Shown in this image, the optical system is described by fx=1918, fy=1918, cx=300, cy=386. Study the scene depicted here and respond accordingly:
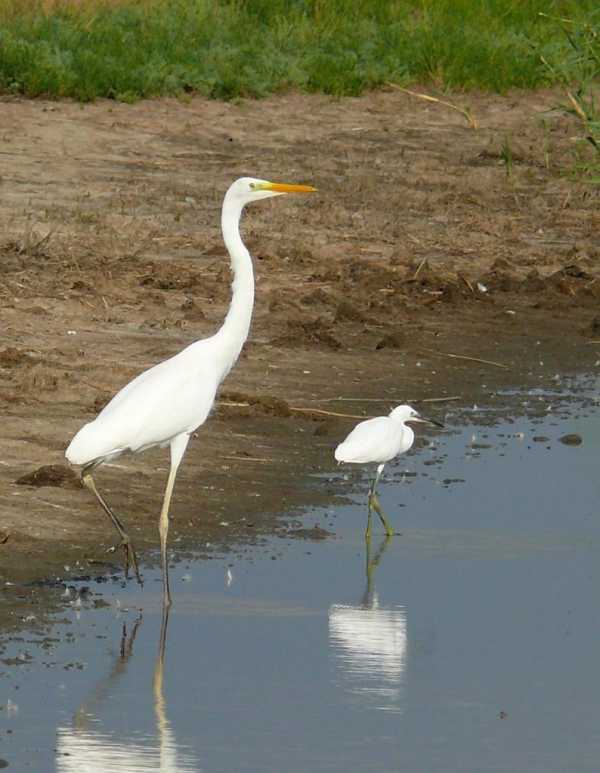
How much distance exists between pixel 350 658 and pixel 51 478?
227cm

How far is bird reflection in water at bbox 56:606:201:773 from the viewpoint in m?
5.43

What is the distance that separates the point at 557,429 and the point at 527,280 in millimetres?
3934

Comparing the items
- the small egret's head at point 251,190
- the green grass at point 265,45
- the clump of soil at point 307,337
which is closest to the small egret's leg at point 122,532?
the small egret's head at point 251,190

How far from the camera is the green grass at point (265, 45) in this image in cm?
1877

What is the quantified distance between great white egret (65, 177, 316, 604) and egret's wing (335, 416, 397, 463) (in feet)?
2.49

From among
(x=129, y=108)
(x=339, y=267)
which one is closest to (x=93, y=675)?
(x=339, y=267)

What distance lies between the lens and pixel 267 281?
13.5 meters

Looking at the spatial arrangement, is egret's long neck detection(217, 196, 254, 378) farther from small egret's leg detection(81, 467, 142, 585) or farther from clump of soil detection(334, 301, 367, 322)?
clump of soil detection(334, 301, 367, 322)

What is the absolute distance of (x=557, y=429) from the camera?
1042cm

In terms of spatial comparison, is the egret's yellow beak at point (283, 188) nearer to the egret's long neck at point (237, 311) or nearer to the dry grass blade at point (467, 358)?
the egret's long neck at point (237, 311)

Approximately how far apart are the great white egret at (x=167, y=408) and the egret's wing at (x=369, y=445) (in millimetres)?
758

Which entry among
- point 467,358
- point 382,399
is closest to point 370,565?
point 382,399

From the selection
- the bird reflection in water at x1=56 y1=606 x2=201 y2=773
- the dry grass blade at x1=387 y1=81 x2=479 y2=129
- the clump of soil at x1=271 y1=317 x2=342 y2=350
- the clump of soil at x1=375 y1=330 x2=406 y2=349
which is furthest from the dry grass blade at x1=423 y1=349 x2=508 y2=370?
the dry grass blade at x1=387 y1=81 x2=479 y2=129

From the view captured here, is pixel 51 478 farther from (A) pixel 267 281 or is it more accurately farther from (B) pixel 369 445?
(A) pixel 267 281
